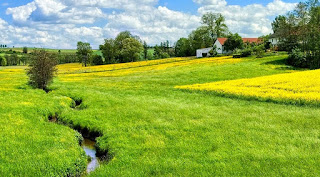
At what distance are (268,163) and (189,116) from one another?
7.52 metres

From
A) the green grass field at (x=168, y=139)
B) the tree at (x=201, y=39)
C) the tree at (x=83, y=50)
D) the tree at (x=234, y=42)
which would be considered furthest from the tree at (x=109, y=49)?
the green grass field at (x=168, y=139)

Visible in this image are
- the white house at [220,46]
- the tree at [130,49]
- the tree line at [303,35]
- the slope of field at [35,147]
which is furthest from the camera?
the tree at [130,49]

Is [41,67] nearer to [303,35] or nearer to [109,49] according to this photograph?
[303,35]

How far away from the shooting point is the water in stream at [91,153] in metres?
11.1

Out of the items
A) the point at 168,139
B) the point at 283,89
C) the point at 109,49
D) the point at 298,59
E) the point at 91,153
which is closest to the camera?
the point at 168,139

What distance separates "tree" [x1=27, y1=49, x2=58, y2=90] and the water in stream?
19134 mm

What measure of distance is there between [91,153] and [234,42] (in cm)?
8112

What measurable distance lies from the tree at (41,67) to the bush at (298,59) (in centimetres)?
4082

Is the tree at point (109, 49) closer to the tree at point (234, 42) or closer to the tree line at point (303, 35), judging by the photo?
the tree at point (234, 42)

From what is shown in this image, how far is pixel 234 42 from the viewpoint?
8738 centimetres

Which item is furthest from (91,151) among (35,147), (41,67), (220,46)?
(220,46)

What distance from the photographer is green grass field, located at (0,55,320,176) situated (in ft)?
31.2

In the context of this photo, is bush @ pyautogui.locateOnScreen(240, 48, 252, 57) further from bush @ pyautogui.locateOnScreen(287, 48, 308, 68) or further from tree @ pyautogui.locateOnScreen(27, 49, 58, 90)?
tree @ pyautogui.locateOnScreen(27, 49, 58, 90)

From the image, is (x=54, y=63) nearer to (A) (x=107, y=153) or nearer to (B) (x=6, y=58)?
(A) (x=107, y=153)
